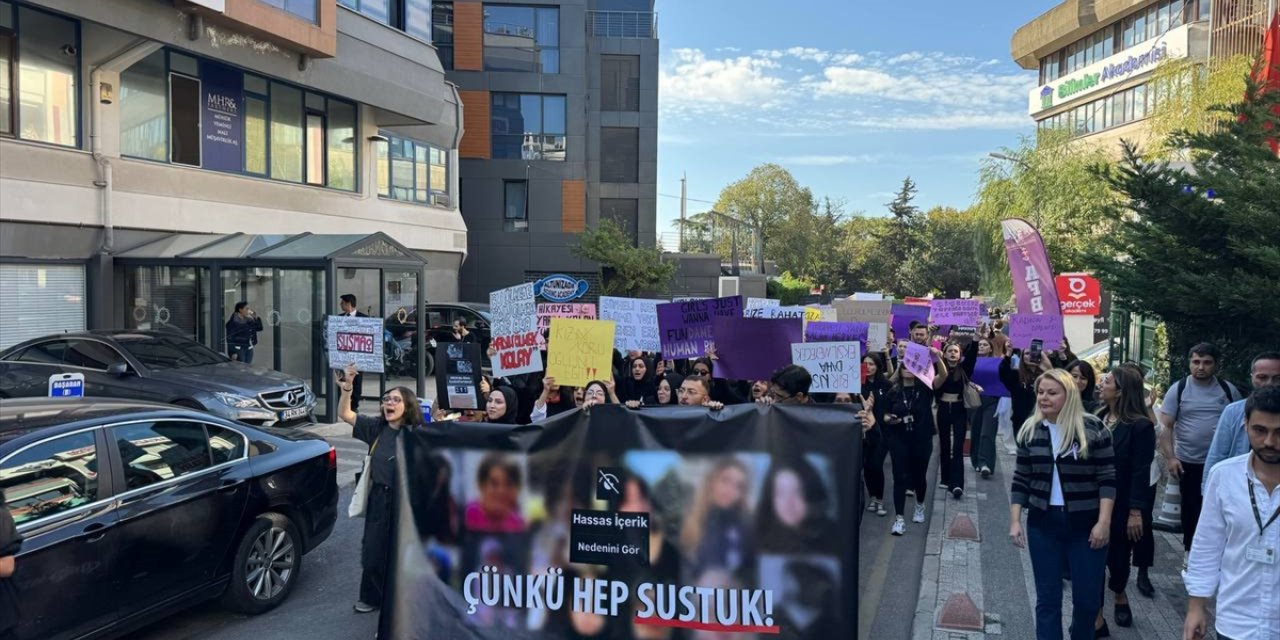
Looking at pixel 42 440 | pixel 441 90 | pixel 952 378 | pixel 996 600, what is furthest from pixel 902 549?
pixel 441 90

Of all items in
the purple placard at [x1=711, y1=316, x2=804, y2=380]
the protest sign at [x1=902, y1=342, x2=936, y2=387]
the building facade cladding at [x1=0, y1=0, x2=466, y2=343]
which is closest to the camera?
the protest sign at [x1=902, y1=342, x2=936, y2=387]

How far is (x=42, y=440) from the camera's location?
4961 mm

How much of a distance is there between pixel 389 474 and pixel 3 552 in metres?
2.24

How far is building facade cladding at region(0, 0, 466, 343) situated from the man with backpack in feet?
53.7

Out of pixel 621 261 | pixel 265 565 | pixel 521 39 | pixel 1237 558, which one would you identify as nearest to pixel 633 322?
pixel 265 565

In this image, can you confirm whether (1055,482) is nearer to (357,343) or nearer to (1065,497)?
(1065,497)

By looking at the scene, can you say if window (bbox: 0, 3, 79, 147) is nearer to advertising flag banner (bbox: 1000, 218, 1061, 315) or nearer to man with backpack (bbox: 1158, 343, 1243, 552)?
advertising flag banner (bbox: 1000, 218, 1061, 315)

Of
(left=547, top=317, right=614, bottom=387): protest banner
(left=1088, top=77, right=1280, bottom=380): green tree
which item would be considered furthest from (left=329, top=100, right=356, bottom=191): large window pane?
(left=1088, top=77, right=1280, bottom=380): green tree

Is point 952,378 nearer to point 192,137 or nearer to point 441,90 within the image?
point 192,137

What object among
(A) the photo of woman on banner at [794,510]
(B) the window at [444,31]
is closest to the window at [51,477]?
(A) the photo of woman on banner at [794,510]

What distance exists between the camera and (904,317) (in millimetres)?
16188

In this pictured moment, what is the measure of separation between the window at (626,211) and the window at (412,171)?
13.4 metres

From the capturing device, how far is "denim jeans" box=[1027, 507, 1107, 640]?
16.1ft

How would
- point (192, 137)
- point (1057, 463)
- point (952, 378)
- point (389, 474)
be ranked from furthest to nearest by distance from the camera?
1. point (192, 137)
2. point (952, 378)
3. point (389, 474)
4. point (1057, 463)
